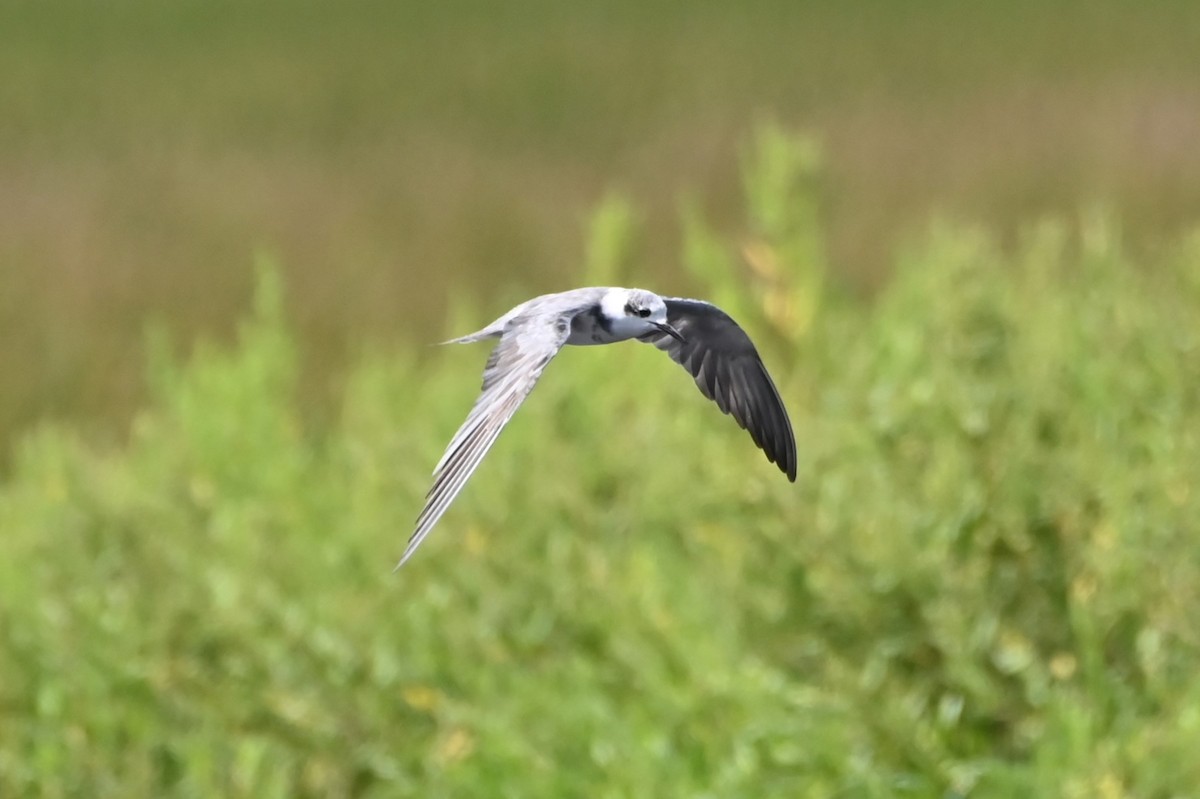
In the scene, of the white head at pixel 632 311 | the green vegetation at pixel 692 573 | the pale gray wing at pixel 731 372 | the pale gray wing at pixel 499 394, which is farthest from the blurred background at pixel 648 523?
the pale gray wing at pixel 499 394

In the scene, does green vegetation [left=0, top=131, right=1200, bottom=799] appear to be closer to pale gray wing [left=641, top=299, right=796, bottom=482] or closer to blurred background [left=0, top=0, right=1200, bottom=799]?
blurred background [left=0, top=0, right=1200, bottom=799]

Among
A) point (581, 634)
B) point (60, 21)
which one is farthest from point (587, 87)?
point (581, 634)

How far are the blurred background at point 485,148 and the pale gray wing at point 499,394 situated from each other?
4.14 metres

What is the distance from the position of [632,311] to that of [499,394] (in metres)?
0.22

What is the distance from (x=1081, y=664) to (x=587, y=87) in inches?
367

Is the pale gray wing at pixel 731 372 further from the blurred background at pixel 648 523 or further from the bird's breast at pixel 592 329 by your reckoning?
the blurred background at pixel 648 523

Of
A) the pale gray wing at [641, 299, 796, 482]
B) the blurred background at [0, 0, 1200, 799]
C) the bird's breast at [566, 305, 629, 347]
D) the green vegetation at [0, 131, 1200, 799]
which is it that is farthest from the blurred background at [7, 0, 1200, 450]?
the bird's breast at [566, 305, 629, 347]

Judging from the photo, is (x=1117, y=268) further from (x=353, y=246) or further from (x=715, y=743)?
(x=353, y=246)

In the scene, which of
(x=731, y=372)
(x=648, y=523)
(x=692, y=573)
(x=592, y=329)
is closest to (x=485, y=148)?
(x=648, y=523)

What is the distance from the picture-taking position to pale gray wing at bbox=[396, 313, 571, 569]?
1655 mm

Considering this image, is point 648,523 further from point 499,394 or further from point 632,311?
point 499,394

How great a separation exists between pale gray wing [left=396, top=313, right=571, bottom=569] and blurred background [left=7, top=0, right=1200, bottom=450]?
4.14 metres

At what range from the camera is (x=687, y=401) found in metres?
5.79

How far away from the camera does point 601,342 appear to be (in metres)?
1.90
